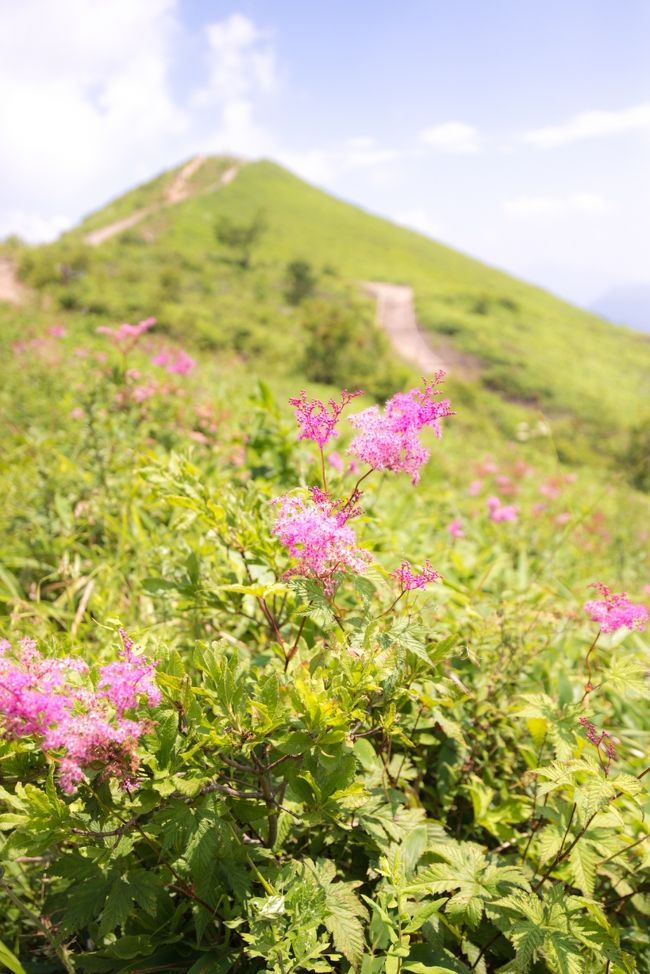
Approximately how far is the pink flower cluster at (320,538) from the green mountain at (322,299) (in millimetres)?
2699

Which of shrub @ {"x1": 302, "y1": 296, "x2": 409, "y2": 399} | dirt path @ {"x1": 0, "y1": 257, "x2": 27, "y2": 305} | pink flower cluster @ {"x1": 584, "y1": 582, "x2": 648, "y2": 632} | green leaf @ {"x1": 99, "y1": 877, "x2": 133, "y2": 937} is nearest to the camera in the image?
green leaf @ {"x1": 99, "y1": 877, "x2": 133, "y2": 937}

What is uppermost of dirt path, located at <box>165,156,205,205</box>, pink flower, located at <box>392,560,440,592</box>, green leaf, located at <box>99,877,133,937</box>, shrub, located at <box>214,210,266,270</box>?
dirt path, located at <box>165,156,205,205</box>

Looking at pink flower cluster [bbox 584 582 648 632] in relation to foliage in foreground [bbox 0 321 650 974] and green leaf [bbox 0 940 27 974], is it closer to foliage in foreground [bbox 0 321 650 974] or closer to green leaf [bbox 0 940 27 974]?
foliage in foreground [bbox 0 321 650 974]

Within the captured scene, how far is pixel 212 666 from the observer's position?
1.27m

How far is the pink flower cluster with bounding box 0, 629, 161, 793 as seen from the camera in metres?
1.06

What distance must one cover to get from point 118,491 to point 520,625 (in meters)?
2.72

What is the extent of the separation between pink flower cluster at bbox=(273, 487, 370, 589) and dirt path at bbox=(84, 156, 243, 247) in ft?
168

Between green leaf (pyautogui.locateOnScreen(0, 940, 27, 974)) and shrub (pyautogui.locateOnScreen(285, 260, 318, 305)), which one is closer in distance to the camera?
green leaf (pyautogui.locateOnScreen(0, 940, 27, 974))

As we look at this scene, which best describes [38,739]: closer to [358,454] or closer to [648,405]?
[358,454]

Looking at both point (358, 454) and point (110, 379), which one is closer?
point (358, 454)

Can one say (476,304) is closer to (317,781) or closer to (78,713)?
(317,781)

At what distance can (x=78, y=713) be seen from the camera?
118 cm

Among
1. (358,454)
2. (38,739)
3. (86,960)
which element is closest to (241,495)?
(358,454)

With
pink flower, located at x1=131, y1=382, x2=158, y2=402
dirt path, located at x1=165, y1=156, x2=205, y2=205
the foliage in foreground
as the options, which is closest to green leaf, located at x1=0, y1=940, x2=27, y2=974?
the foliage in foreground
